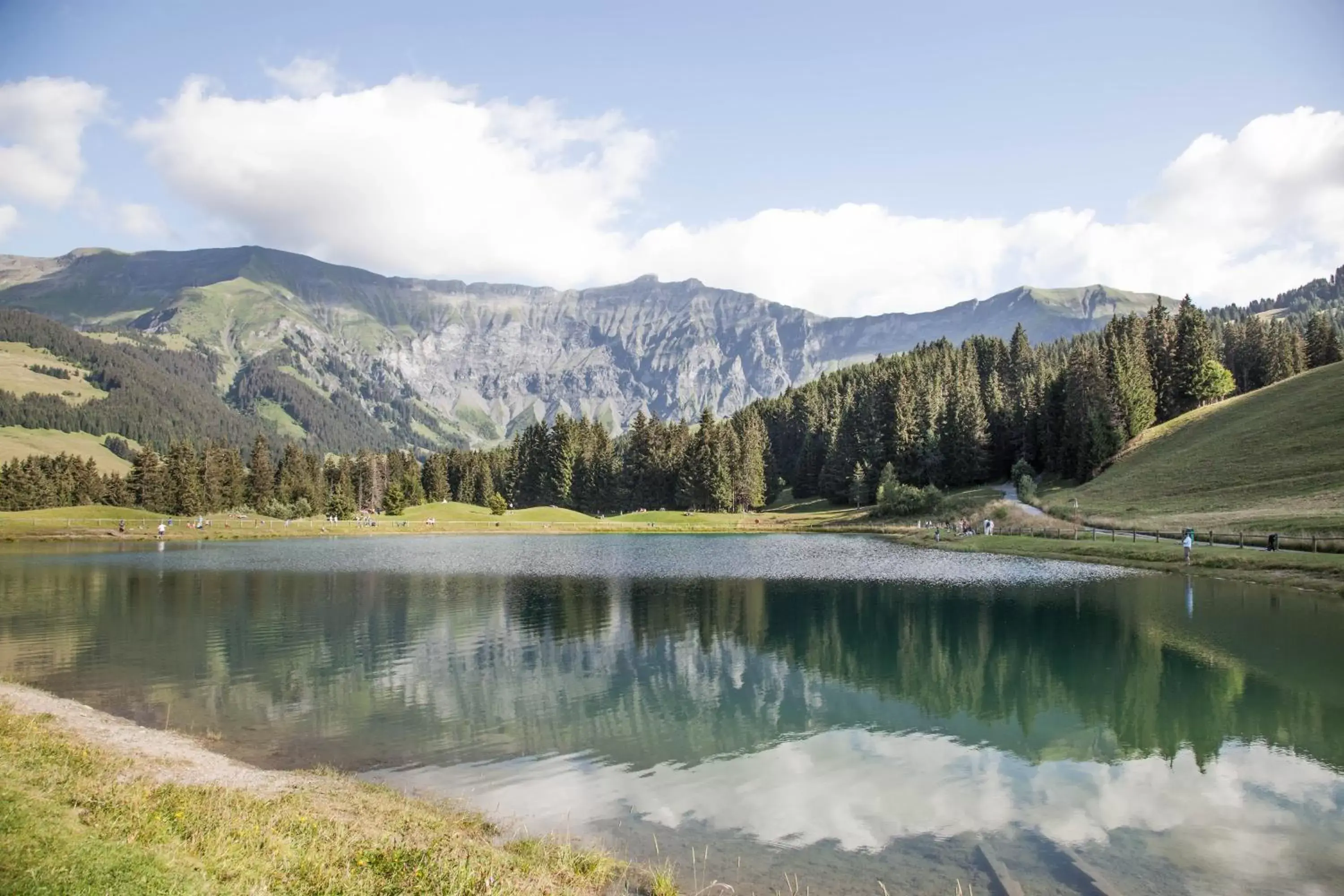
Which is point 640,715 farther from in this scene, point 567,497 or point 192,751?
point 567,497

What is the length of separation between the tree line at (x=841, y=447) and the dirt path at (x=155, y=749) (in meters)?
102

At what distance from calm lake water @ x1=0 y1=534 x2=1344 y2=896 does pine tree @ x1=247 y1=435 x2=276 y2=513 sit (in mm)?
103254

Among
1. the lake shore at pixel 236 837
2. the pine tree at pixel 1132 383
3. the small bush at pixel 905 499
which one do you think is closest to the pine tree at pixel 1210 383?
the pine tree at pixel 1132 383

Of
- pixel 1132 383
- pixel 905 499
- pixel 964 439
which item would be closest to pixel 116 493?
pixel 905 499

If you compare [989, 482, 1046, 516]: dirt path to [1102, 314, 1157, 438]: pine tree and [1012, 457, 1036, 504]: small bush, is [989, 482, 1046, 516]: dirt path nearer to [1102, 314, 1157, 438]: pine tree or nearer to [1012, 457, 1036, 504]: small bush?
[1012, 457, 1036, 504]: small bush

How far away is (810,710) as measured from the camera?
941 inches

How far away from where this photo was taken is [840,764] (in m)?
18.9

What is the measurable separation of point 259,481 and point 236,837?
155 metres

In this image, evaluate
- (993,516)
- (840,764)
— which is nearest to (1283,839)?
(840,764)

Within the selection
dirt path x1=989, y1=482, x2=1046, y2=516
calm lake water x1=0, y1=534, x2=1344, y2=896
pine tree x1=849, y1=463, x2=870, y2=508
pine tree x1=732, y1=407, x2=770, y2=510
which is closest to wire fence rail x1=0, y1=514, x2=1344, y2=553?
dirt path x1=989, y1=482, x2=1046, y2=516

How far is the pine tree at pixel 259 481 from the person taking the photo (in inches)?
5827

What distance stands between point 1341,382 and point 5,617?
11955 centimetres

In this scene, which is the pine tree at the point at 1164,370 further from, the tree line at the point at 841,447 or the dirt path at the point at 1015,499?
the dirt path at the point at 1015,499

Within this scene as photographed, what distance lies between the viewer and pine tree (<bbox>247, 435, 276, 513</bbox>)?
148000 mm
